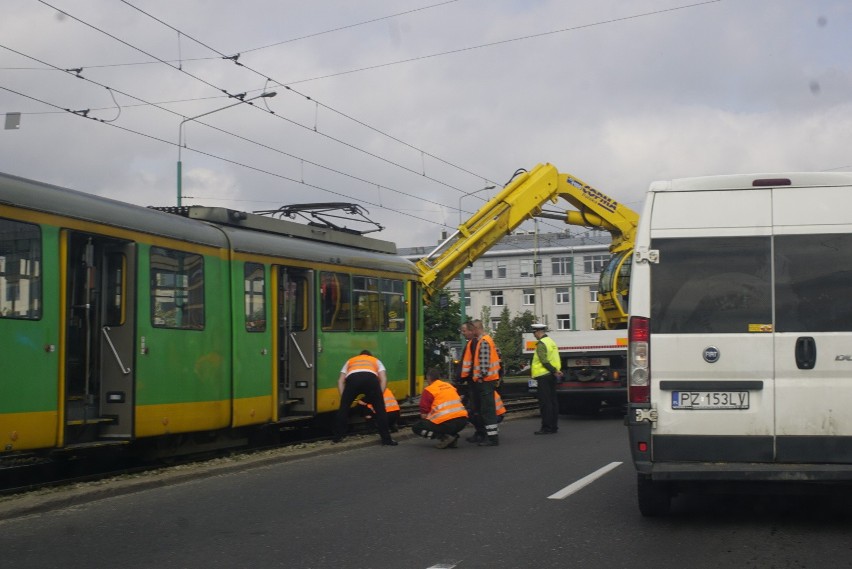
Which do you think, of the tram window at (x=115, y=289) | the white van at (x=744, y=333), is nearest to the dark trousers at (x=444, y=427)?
the tram window at (x=115, y=289)

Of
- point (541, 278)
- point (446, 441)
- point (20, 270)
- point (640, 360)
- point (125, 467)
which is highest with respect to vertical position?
point (541, 278)

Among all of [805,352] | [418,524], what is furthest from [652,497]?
[418,524]

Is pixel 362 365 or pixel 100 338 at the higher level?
pixel 100 338

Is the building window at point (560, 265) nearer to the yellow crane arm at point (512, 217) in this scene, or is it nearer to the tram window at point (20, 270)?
the yellow crane arm at point (512, 217)

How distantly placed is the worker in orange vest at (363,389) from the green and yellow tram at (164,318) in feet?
2.07

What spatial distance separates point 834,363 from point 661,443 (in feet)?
4.12

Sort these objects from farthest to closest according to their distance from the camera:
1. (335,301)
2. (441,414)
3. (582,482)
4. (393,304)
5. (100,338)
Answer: (393,304) < (335,301) < (441,414) < (100,338) < (582,482)

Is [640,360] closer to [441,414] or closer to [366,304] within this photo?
[441,414]

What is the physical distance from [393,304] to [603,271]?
18.4ft

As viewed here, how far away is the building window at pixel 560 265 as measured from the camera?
93081 mm

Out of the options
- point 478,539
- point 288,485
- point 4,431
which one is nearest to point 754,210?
point 478,539

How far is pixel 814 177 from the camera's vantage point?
7.36 metres

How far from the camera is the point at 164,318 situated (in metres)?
12.0

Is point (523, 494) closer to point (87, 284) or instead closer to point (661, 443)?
point (661, 443)
